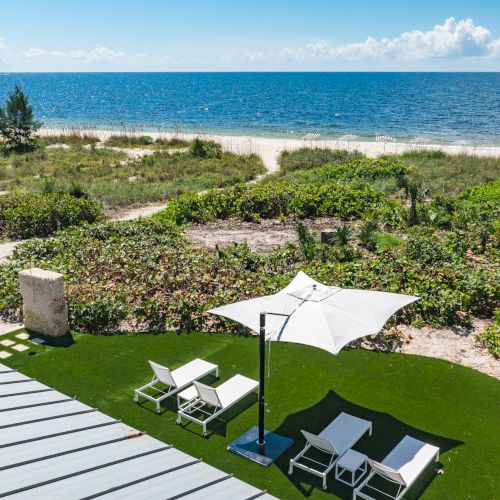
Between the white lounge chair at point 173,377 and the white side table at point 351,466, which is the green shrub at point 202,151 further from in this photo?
the white side table at point 351,466

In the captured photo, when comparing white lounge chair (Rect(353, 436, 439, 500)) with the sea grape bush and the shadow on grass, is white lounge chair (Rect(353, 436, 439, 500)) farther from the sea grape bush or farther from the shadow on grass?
the shadow on grass

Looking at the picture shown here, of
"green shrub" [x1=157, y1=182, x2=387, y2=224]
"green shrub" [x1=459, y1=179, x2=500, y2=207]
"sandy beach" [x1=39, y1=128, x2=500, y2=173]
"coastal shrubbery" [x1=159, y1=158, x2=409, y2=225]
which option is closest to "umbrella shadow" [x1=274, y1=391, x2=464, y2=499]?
"coastal shrubbery" [x1=159, y1=158, x2=409, y2=225]

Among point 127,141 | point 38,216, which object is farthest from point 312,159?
point 127,141

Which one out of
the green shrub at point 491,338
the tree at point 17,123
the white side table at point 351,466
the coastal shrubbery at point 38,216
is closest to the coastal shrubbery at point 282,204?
the coastal shrubbery at point 38,216

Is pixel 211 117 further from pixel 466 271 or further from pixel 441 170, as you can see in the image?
pixel 466 271

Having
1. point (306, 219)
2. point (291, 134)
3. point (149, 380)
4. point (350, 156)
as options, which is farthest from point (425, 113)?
point (149, 380)

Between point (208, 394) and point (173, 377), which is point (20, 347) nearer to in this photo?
point (173, 377)
